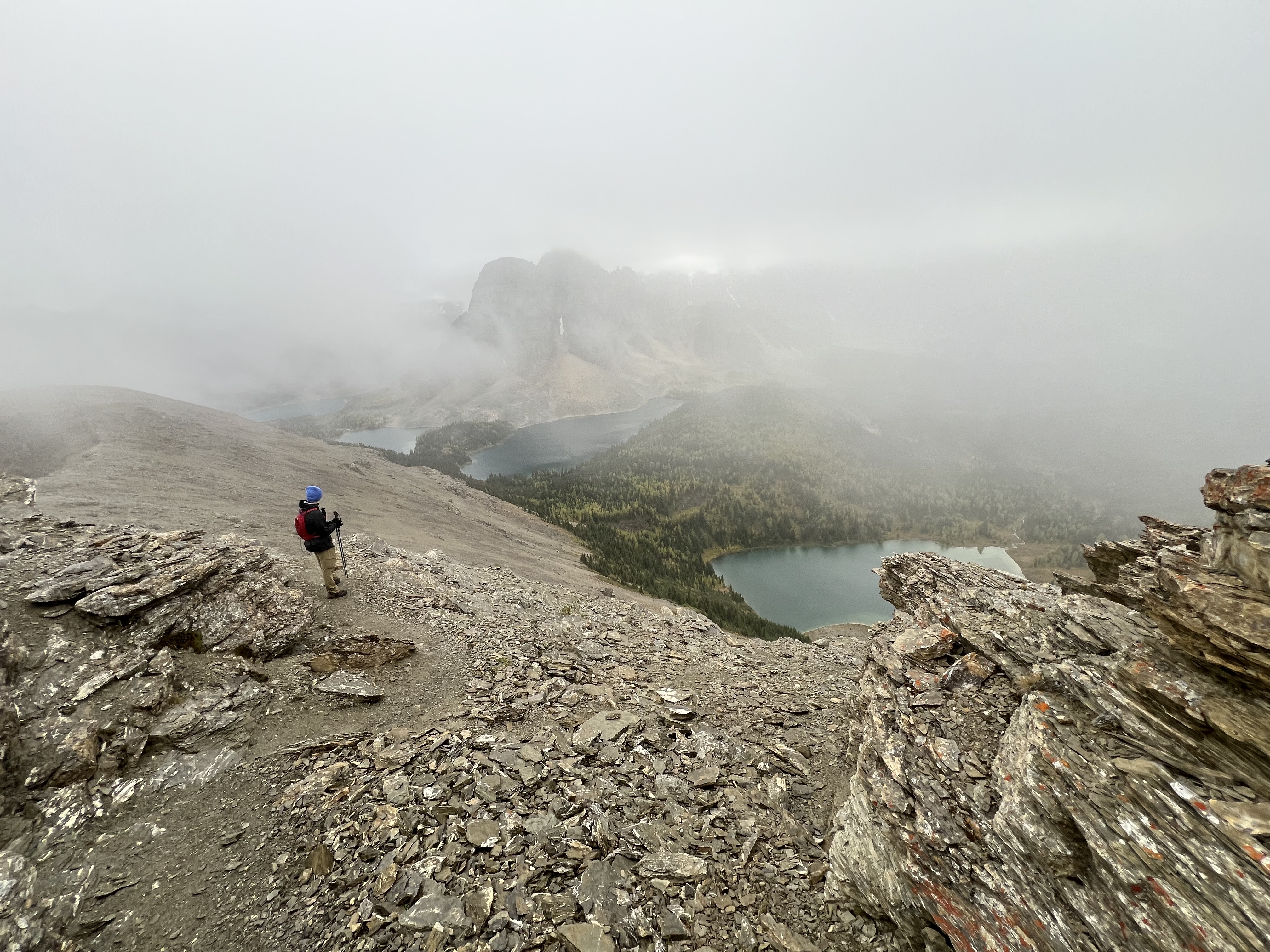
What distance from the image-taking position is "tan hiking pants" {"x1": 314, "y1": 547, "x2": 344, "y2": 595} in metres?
15.2

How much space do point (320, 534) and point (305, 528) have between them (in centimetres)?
47

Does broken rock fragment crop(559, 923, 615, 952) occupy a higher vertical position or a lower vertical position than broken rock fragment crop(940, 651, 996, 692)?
lower

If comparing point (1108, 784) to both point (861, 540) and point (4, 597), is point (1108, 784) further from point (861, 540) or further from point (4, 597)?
point (861, 540)

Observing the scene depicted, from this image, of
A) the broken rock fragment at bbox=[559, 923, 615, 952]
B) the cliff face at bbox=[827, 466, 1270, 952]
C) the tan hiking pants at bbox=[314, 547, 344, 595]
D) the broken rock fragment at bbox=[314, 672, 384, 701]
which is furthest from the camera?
the tan hiking pants at bbox=[314, 547, 344, 595]

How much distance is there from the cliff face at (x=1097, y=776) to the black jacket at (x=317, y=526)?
15.4 m

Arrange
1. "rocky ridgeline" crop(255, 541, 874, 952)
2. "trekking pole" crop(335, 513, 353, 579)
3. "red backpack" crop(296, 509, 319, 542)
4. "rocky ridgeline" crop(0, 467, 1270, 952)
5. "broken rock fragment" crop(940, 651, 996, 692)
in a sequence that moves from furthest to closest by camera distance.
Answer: "trekking pole" crop(335, 513, 353, 579) < "red backpack" crop(296, 509, 319, 542) < "broken rock fragment" crop(940, 651, 996, 692) < "rocky ridgeline" crop(255, 541, 874, 952) < "rocky ridgeline" crop(0, 467, 1270, 952)

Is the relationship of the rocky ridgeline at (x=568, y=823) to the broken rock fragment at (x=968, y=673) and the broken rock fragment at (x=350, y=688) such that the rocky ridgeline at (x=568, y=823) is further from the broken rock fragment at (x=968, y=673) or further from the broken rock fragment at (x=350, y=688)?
the broken rock fragment at (x=968, y=673)

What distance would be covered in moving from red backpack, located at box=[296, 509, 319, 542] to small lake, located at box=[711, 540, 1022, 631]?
65.1 meters

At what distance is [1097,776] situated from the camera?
6645mm

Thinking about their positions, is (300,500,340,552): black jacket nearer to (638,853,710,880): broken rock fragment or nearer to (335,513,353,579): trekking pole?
(335,513,353,579): trekking pole

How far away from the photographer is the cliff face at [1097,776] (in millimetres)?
5621

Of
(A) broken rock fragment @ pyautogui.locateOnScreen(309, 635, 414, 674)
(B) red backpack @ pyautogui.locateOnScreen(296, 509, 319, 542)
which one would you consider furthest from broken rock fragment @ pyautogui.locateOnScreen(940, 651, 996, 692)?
(B) red backpack @ pyautogui.locateOnScreen(296, 509, 319, 542)

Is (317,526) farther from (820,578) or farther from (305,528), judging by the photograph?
(820,578)

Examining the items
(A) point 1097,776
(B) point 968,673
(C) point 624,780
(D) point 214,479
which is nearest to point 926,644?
(B) point 968,673
